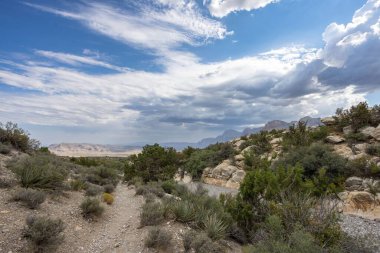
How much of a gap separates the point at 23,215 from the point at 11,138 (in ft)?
50.1

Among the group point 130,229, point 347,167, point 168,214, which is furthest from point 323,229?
point 347,167

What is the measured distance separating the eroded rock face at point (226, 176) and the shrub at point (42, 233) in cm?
2058

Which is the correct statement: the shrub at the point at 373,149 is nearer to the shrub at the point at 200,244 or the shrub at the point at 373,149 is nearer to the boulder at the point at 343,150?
the boulder at the point at 343,150

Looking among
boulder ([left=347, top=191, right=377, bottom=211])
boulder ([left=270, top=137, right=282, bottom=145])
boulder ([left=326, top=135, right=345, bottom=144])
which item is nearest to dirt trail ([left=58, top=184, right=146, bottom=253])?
boulder ([left=347, top=191, right=377, bottom=211])

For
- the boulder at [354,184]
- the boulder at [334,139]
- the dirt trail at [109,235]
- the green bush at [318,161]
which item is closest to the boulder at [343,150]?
the boulder at [334,139]

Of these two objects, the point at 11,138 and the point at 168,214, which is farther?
the point at 11,138

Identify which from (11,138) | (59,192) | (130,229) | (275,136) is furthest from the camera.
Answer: (275,136)

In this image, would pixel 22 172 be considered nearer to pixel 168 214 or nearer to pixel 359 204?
pixel 168 214

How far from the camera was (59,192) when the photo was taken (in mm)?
11797

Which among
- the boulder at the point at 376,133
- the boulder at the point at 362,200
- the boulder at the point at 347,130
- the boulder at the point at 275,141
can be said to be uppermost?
the boulder at the point at 347,130

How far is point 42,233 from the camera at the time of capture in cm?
730

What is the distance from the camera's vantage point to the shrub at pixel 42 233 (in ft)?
23.4

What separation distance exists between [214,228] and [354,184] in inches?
497

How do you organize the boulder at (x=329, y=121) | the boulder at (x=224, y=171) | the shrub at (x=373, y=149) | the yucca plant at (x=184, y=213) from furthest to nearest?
the boulder at (x=329, y=121), the boulder at (x=224, y=171), the shrub at (x=373, y=149), the yucca plant at (x=184, y=213)
